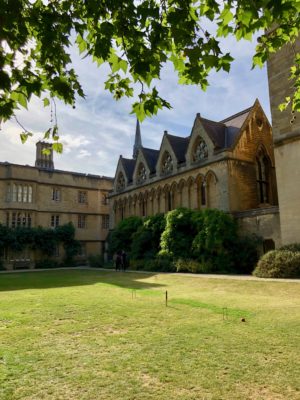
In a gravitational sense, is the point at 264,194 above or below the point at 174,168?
below

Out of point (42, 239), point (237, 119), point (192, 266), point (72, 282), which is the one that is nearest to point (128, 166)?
point (42, 239)

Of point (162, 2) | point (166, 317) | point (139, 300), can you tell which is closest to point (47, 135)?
point (162, 2)

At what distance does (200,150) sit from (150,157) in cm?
1016

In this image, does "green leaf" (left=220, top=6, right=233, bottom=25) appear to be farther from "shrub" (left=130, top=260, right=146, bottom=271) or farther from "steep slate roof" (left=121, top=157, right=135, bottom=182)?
"steep slate roof" (left=121, top=157, right=135, bottom=182)

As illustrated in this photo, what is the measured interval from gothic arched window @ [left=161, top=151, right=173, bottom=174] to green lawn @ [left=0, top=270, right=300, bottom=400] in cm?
2225

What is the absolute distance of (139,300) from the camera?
11.4 meters

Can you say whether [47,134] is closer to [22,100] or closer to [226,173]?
[22,100]

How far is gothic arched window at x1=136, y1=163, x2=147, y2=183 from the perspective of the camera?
36.6 metres

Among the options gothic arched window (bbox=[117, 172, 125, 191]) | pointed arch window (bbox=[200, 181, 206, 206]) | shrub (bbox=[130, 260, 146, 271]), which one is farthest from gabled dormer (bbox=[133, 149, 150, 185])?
shrub (bbox=[130, 260, 146, 271])

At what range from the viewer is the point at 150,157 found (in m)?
37.8

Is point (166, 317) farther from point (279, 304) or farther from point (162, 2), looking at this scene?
point (162, 2)

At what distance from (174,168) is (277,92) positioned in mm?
12029

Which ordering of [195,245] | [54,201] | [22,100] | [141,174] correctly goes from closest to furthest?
[22,100]
[195,245]
[141,174]
[54,201]

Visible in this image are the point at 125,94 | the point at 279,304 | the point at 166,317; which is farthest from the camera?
the point at 279,304
